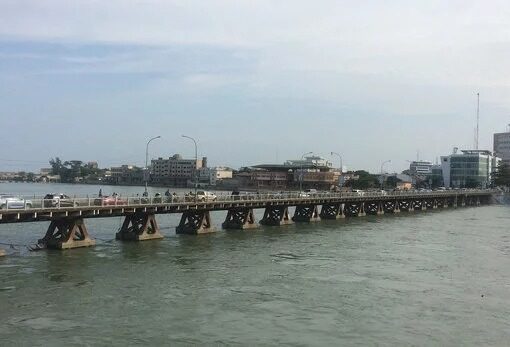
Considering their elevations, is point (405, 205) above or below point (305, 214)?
above

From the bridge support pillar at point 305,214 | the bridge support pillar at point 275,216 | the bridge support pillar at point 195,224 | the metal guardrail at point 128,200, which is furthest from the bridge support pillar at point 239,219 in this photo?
the bridge support pillar at point 305,214

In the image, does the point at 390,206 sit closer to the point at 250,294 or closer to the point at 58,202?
the point at 58,202

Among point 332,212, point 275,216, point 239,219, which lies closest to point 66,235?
point 239,219

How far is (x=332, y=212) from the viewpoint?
85.4 metres

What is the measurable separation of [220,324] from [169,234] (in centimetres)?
3249

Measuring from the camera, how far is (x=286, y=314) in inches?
978

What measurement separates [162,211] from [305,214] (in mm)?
30710

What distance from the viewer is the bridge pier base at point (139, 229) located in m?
48.0

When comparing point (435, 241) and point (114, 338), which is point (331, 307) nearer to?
point (114, 338)

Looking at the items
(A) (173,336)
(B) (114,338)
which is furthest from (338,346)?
(B) (114,338)

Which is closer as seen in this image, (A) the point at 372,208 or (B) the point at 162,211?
(B) the point at 162,211

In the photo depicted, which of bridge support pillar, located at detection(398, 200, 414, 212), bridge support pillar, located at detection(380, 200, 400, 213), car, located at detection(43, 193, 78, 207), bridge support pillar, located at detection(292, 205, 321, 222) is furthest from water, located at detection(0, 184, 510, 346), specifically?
bridge support pillar, located at detection(398, 200, 414, 212)

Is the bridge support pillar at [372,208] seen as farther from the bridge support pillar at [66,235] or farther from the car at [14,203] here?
the car at [14,203]

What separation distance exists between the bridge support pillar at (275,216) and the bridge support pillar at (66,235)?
3023 centimetres
